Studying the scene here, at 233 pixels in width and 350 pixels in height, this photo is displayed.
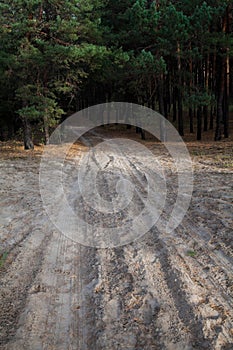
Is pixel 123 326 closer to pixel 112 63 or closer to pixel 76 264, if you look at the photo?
pixel 76 264

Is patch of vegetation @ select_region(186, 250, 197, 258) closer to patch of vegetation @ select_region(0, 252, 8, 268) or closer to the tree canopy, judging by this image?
patch of vegetation @ select_region(0, 252, 8, 268)

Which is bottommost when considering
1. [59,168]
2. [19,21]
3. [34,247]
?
[34,247]

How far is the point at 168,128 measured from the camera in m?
22.2

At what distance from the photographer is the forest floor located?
9.69 ft

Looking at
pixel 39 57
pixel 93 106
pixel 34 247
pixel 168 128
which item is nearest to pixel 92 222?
pixel 34 247

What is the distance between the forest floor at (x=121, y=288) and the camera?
2954 millimetres

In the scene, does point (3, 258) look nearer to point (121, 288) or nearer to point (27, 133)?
point (121, 288)

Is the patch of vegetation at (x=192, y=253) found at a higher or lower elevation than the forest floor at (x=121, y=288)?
higher

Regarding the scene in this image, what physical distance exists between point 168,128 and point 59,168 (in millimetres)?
13350

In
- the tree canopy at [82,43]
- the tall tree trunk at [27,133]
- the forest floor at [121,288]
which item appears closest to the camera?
the forest floor at [121,288]

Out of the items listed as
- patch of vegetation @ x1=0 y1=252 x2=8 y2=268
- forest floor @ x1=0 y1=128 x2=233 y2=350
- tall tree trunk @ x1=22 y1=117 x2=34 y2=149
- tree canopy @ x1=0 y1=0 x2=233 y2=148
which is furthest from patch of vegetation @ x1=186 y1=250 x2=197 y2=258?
tall tree trunk @ x1=22 y1=117 x2=34 y2=149

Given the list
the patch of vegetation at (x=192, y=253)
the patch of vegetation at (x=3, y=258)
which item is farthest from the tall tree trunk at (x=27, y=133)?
the patch of vegetation at (x=192, y=253)

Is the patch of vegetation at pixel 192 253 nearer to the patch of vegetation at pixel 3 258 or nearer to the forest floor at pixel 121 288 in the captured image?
the forest floor at pixel 121 288

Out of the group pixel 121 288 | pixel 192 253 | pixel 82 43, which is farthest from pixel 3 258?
pixel 82 43
